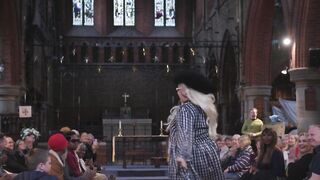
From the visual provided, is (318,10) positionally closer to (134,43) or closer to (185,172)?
(185,172)

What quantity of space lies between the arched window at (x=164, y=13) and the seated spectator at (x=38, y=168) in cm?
2760

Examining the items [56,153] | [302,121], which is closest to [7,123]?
[302,121]

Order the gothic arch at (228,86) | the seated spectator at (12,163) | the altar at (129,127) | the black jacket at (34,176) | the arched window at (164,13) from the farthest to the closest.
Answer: the arched window at (164,13) → the altar at (129,127) → the gothic arch at (228,86) → the seated spectator at (12,163) → the black jacket at (34,176)

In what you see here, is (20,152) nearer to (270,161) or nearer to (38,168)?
(270,161)

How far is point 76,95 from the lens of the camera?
29422 mm

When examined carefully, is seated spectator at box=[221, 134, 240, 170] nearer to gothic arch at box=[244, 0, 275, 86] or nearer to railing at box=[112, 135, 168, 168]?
railing at box=[112, 135, 168, 168]

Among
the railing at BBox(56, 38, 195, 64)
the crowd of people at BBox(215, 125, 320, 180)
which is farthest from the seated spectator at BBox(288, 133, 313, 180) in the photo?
the railing at BBox(56, 38, 195, 64)

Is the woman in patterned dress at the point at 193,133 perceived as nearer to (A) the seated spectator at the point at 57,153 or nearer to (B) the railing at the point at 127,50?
(A) the seated spectator at the point at 57,153

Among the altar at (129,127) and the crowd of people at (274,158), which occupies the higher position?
the crowd of people at (274,158)

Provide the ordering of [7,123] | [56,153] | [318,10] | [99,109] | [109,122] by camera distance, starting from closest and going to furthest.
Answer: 1. [56,153]
2. [318,10]
3. [7,123]
4. [109,122]
5. [99,109]

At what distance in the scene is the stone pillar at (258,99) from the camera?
18484 millimetres

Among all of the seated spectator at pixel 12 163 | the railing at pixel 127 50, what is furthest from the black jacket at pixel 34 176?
the railing at pixel 127 50

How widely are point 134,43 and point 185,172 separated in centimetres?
2636

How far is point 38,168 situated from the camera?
3963mm
